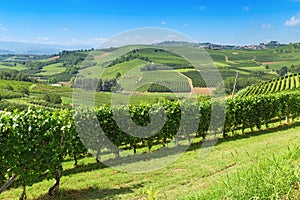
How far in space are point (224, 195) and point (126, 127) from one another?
10.1 m

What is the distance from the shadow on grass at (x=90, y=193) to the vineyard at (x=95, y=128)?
0.24 m

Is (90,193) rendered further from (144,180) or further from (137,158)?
(137,158)

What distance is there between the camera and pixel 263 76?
111312 millimetres

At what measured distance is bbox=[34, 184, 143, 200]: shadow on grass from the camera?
739cm

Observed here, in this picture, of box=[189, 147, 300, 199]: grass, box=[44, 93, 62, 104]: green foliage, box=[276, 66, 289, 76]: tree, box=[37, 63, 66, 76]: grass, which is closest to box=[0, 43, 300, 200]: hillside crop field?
box=[189, 147, 300, 199]: grass

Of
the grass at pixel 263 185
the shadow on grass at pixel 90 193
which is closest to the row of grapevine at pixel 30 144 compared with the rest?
the shadow on grass at pixel 90 193

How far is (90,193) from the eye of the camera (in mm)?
7730

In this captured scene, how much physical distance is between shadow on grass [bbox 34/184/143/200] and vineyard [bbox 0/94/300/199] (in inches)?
9.6

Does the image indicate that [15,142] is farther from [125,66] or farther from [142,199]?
[125,66]

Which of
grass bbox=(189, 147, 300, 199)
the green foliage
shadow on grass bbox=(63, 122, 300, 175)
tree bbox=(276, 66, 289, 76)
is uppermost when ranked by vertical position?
tree bbox=(276, 66, 289, 76)

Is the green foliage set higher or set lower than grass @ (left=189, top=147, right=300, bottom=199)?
lower

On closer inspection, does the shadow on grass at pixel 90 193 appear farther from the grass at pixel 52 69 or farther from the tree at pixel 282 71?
the grass at pixel 52 69

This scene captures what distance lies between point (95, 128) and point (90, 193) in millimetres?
4043

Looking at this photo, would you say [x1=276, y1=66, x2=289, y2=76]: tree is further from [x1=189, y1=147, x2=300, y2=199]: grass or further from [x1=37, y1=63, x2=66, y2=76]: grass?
[x1=189, y1=147, x2=300, y2=199]: grass
